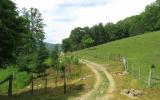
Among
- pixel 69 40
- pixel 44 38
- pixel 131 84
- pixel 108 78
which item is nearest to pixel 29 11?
pixel 44 38

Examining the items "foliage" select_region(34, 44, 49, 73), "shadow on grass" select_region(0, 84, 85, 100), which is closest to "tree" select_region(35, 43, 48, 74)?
"foliage" select_region(34, 44, 49, 73)

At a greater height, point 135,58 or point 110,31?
point 110,31

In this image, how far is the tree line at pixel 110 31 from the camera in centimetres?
14925

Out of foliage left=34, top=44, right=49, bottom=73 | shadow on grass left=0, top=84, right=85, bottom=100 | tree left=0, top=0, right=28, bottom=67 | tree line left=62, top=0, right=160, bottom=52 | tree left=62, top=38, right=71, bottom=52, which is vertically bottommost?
shadow on grass left=0, top=84, right=85, bottom=100

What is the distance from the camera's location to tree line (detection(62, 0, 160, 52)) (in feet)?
490

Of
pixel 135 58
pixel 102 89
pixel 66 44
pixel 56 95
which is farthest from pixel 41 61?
pixel 66 44

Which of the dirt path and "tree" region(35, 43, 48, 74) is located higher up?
"tree" region(35, 43, 48, 74)

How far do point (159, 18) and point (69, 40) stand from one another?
157 ft

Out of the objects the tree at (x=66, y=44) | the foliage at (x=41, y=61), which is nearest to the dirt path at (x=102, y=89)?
the foliage at (x=41, y=61)

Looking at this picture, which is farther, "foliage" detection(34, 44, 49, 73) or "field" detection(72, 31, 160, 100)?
"foliage" detection(34, 44, 49, 73)

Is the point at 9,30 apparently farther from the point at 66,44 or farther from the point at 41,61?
the point at 66,44

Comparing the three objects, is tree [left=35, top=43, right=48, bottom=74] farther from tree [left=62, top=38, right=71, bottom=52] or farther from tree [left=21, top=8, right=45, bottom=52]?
tree [left=62, top=38, right=71, bottom=52]

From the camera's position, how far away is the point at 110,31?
164 metres

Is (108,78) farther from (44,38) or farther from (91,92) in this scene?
(44,38)
